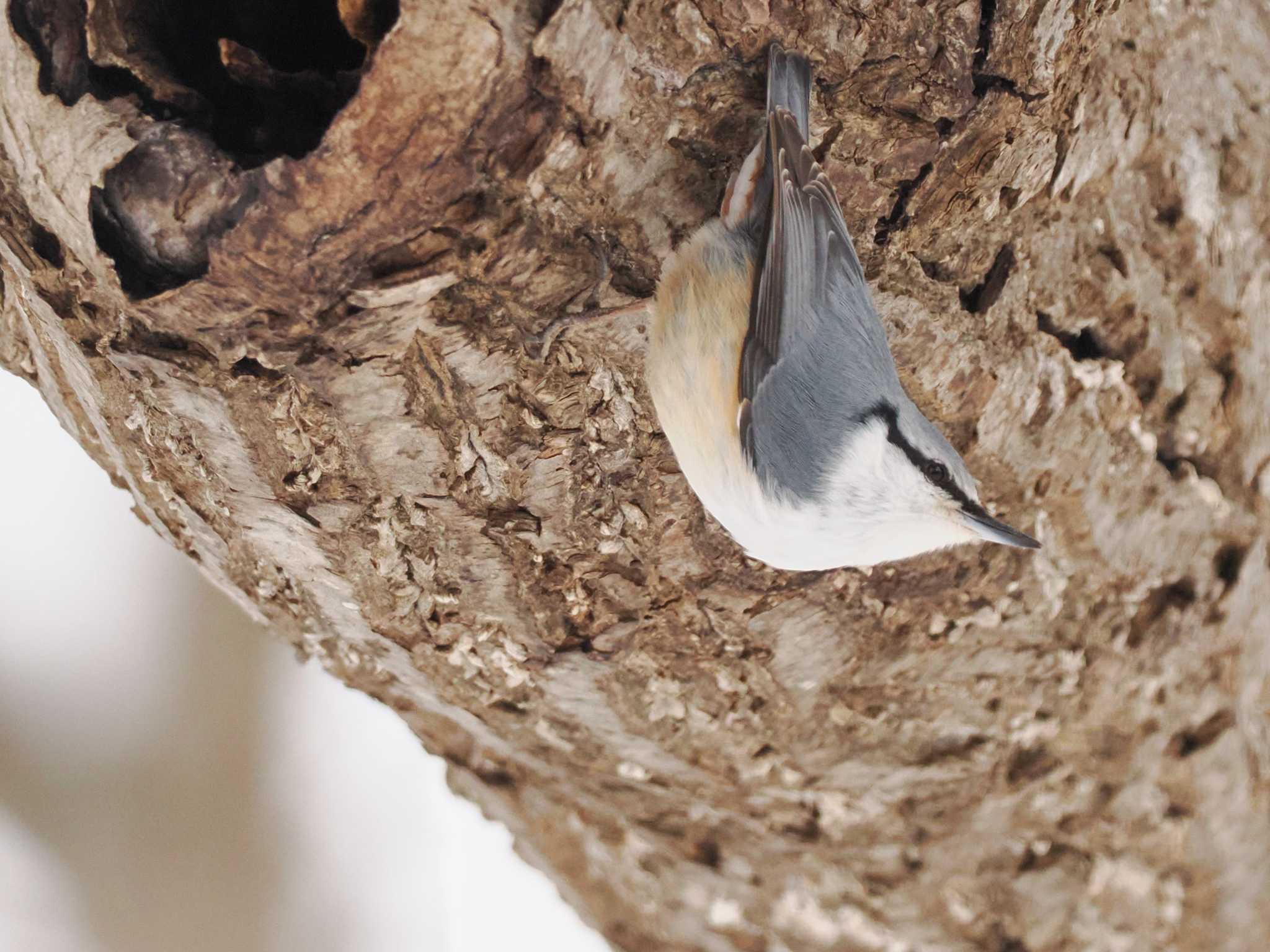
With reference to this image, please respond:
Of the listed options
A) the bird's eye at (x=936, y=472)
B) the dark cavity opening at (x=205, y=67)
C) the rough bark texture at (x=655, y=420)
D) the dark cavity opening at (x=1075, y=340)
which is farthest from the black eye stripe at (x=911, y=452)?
the dark cavity opening at (x=205, y=67)

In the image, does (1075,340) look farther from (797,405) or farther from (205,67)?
(205,67)

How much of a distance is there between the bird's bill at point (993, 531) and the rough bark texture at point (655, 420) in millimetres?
202

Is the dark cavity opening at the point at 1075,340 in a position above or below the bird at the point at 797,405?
above

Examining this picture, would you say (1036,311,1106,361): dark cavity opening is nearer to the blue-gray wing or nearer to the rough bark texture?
the rough bark texture

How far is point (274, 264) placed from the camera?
815 millimetres

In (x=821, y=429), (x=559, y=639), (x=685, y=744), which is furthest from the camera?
(x=685, y=744)

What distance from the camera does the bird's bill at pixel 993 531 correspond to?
1.05 meters

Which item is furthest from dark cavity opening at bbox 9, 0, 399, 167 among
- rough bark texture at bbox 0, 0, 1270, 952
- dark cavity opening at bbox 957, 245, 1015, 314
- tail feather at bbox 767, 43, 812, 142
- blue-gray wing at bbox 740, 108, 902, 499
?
dark cavity opening at bbox 957, 245, 1015, 314

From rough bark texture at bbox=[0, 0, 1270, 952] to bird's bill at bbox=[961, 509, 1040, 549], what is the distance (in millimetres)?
202

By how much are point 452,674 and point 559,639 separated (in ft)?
0.55

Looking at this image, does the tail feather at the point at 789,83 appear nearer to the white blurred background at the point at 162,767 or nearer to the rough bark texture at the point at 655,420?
the rough bark texture at the point at 655,420

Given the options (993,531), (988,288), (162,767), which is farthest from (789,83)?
(162,767)

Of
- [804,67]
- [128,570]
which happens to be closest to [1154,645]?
[804,67]

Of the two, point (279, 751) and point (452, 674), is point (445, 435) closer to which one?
point (452, 674)
